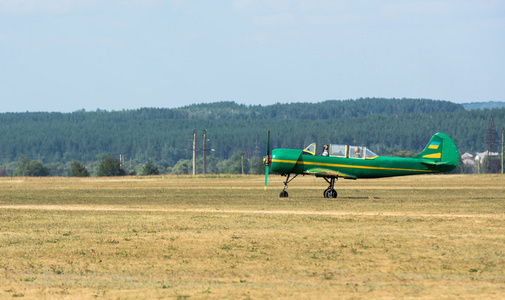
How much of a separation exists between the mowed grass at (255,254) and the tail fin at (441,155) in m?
8.75

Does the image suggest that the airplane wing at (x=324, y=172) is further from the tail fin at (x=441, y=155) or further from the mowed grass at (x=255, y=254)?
the mowed grass at (x=255, y=254)

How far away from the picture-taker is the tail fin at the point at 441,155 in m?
37.8

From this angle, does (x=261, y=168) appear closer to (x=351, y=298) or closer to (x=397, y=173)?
(x=397, y=173)

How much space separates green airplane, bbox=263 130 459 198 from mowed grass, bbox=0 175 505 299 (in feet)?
28.8

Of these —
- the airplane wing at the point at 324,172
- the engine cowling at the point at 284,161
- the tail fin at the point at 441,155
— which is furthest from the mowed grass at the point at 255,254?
the engine cowling at the point at 284,161

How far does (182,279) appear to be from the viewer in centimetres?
1427

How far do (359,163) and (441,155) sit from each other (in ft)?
13.0

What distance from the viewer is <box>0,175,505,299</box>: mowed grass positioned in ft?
43.4

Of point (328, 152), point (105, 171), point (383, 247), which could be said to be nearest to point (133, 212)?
point (328, 152)

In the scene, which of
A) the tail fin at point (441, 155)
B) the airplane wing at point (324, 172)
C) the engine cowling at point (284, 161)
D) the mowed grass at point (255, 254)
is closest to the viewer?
the mowed grass at point (255, 254)

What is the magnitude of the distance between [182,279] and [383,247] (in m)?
5.74

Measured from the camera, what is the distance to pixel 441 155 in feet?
125

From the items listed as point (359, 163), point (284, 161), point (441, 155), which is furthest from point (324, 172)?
point (441, 155)

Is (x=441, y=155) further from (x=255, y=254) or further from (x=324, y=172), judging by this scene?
(x=255, y=254)
